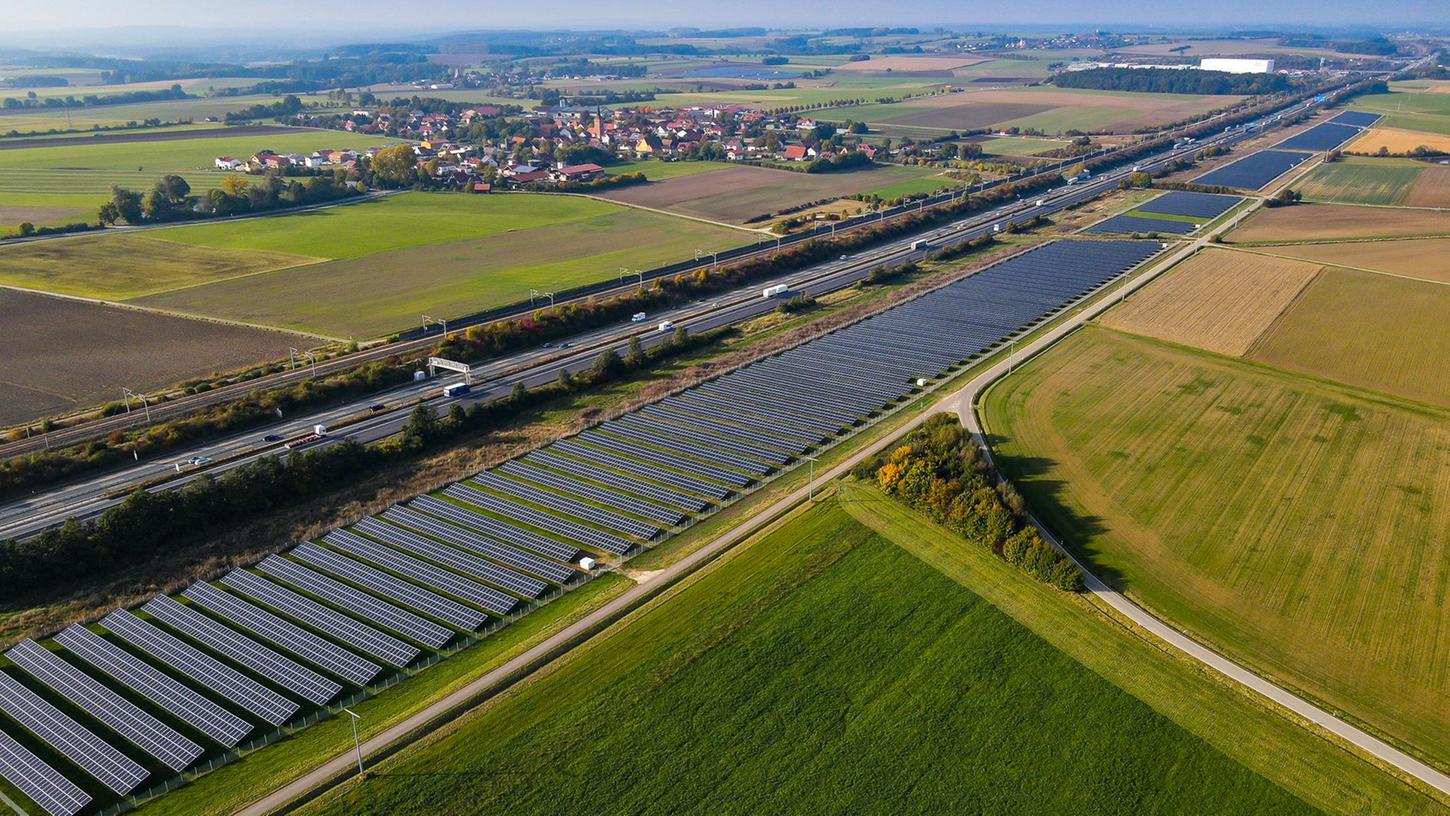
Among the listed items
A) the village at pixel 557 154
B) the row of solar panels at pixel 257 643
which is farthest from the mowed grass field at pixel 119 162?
the row of solar panels at pixel 257 643

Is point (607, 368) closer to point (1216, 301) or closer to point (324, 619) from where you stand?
point (324, 619)

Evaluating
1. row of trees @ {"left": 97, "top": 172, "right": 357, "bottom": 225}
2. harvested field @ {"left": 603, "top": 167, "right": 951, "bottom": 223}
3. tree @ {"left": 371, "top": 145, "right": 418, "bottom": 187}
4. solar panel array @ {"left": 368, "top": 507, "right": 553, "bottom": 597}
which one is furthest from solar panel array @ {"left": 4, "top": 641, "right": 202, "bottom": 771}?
tree @ {"left": 371, "top": 145, "right": 418, "bottom": 187}

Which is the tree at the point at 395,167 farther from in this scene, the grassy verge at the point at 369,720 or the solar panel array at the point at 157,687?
the grassy verge at the point at 369,720

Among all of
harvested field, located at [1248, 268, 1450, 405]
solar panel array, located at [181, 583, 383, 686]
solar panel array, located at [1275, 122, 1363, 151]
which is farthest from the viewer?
solar panel array, located at [1275, 122, 1363, 151]

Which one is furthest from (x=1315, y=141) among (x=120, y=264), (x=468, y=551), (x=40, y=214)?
(x=40, y=214)

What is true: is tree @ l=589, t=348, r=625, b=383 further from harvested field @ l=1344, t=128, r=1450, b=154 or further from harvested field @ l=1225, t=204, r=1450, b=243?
harvested field @ l=1344, t=128, r=1450, b=154

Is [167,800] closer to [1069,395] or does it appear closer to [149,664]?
[149,664]
